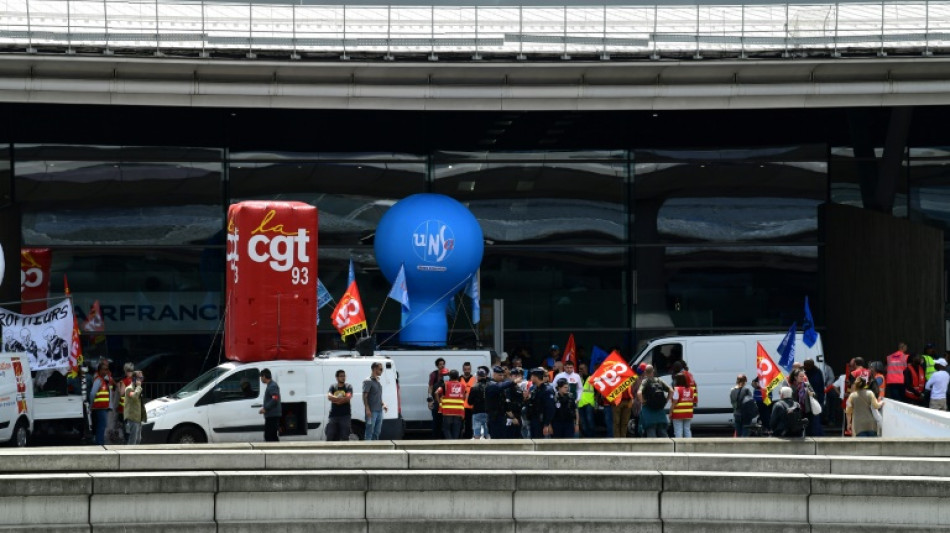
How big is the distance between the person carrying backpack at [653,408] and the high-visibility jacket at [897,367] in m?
6.11

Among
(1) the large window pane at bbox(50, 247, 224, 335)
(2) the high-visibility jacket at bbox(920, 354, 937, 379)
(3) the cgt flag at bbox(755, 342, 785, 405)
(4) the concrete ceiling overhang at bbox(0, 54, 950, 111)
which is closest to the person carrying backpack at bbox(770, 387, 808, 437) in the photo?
(3) the cgt flag at bbox(755, 342, 785, 405)

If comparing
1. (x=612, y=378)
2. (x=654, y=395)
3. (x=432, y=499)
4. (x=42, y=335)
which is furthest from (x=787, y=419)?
(x=42, y=335)

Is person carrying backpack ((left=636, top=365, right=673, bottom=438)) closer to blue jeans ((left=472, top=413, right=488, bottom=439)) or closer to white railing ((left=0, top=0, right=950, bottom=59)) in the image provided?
blue jeans ((left=472, top=413, right=488, bottom=439))

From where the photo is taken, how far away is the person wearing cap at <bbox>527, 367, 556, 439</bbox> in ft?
82.4

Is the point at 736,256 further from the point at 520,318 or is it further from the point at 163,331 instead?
A: the point at 163,331

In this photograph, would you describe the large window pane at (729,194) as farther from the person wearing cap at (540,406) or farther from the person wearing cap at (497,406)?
the person wearing cap at (497,406)

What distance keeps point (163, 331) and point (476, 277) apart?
747cm

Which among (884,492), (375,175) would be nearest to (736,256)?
(375,175)

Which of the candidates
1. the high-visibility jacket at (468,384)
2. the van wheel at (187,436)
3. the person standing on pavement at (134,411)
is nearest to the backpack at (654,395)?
the high-visibility jacket at (468,384)

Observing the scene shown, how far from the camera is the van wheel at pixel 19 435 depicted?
26062 millimetres

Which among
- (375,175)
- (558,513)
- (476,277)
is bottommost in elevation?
(558,513)

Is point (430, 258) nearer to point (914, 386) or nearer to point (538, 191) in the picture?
point (538, 191)

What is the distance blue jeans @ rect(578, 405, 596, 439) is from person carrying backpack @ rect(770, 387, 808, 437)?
19.7ft

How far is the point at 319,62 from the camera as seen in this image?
30.6 metres
